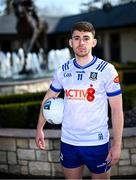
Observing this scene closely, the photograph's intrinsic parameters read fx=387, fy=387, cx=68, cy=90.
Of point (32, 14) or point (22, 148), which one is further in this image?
point (32, 14)

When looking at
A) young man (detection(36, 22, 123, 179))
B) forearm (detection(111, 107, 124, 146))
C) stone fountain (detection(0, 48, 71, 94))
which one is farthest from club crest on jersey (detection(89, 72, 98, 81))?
stone fountain (detection(0, 48, 71, 94))

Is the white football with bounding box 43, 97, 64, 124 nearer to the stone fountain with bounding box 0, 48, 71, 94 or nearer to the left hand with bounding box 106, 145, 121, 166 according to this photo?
the left hand with bounding box 106, 145, 121, 166

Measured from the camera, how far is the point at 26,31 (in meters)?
15.9

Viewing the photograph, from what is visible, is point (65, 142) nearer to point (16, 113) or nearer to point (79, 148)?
point (79, 148)

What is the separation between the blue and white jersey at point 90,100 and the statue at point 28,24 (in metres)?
12.5

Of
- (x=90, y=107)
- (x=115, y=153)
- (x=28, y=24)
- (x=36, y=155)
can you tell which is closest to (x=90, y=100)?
(x=90, y=107)

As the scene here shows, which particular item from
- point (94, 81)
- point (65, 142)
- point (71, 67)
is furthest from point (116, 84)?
point (65, 142)

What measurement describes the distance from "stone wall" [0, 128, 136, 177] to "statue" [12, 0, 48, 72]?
10.4 m

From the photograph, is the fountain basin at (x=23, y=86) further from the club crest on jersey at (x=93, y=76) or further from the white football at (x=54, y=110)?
the club crest on jersey at (x=93, y=76)

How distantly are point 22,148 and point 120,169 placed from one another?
1.40m

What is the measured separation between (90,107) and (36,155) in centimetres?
244

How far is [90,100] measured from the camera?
3.20m

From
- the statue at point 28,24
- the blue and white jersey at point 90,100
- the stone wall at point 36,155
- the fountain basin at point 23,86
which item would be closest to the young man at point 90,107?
the blue and white jersey at point 90,100

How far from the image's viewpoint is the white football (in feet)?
11.1
